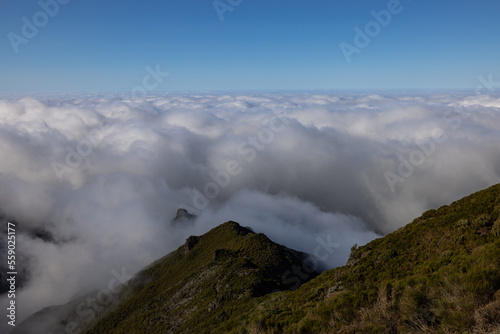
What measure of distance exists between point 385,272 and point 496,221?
32.5ft

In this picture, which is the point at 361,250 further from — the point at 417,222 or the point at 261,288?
the point at 261,288

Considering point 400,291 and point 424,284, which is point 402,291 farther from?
point 424,284

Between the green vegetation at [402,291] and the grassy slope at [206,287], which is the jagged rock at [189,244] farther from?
A: the green vegetation at [402,291]

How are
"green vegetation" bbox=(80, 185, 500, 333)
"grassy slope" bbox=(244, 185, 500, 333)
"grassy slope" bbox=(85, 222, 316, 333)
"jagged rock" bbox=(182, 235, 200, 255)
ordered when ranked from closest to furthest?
"grassy slope" bbox=(244, 185, 500, 333)
"green vegetation" bbox=(80, 185, 500, 333)
"grassy slope" bbox=(85, 222, 316, 333)
"jagged rock" bbox=(182, 235, 200, 255)

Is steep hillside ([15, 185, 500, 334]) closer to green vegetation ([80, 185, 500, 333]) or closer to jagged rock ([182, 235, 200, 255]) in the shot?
green vegetation ([80, 185, 500, 333])

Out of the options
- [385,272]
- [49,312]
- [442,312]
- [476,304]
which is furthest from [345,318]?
[49,312]

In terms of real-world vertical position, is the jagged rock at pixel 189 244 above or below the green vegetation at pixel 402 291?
below

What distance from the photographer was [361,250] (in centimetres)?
2998

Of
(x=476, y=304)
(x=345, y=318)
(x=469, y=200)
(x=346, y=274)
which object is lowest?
(x=346, y=274)

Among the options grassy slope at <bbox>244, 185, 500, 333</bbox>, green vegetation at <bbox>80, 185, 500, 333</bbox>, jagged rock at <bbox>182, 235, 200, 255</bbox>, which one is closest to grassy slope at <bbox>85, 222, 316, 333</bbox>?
green vegetation at <bbox>80, 185, 500, 333</bbox>

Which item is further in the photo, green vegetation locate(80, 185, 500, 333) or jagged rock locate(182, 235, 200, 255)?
jagged rock locate(182, 235, 200, 255)

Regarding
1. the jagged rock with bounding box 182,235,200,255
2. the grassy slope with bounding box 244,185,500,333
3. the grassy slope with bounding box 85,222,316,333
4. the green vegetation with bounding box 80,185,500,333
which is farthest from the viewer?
the jagged rock with bounding box 182,235,200,255

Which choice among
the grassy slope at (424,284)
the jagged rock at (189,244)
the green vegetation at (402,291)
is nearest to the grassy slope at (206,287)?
the green vegetation at (402,291)

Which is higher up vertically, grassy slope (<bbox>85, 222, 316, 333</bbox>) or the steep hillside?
the steep hillside
